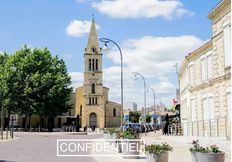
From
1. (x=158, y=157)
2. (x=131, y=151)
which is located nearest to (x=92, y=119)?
(x=131, y=151)

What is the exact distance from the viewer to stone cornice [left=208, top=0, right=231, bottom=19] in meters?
21.0

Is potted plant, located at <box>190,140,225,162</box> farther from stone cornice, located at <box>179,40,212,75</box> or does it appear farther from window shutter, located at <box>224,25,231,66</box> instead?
stone cornice, located at <box>179,40,212,75</box>

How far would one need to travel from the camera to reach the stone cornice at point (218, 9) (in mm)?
21016

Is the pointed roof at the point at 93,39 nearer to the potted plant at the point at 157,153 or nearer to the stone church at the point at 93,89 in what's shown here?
the stone church at the point at 93,89

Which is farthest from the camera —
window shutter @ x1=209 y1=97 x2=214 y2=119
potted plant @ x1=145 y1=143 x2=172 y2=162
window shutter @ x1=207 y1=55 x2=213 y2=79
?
window shutter @ x1=207 y1=55 x2=213 y2=79

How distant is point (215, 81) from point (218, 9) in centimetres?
441

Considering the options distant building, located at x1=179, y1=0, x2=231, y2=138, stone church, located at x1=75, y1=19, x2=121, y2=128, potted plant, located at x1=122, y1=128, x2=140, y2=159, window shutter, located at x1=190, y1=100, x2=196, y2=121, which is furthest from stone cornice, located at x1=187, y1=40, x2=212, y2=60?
stone church, located at x1=75, y1=19, x2=121, y2=128

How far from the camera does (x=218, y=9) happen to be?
2217cm

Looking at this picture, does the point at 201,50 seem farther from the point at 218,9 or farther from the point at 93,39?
the point at 93,39

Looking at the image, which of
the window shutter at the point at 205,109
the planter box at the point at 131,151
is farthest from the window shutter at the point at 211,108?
the planter box at the point at 131,151

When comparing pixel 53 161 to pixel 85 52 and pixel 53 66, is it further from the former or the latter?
pixel 85 52

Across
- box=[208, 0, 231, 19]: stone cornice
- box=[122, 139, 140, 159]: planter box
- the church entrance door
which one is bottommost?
box=[122, 139, 140, 159]: planter box

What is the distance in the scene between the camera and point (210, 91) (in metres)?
25.6

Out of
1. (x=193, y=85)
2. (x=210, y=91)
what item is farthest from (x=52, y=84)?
(x=210, y=91)
